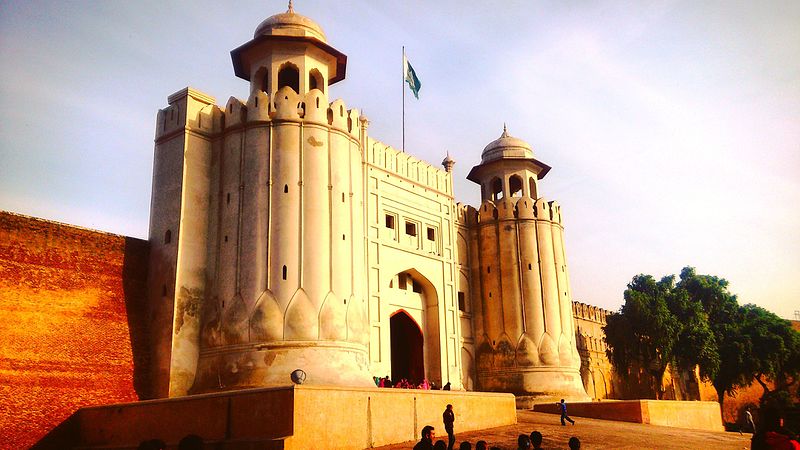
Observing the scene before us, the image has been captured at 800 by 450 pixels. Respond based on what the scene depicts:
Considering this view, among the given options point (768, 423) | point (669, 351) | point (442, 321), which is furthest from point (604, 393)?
point (768, 423)

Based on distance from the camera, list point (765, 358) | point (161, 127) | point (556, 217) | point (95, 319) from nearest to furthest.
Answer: point (95, 319), point (161, 127), point (556, 217), point (765, 358)

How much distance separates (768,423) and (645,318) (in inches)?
1069

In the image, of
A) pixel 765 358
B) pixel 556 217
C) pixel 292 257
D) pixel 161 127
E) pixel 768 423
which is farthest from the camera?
pixel 765 358

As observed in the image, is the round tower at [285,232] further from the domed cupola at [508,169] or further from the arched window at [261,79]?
the domed cupola at [508,169]

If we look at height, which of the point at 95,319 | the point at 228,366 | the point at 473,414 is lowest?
the point at 473,414

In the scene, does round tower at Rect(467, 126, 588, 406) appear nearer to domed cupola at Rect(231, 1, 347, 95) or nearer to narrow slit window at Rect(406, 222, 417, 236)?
narrow slit window at Rect(406, 222, 417, 236)

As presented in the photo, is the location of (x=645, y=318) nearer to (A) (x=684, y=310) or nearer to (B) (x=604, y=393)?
(A) (x=684, y=310)

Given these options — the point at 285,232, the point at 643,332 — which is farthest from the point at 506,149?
the point at 285,232

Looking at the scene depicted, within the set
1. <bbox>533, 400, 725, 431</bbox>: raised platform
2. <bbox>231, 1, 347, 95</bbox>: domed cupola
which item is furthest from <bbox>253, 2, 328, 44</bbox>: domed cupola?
<bbox>533, 400, 725, 431</bbox>: raised platform

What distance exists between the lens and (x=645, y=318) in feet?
103

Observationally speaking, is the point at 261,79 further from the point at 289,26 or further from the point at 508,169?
the point at 508,169

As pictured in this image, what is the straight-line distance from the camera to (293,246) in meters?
18.8

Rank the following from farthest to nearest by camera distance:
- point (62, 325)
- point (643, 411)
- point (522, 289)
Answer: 1. point (522, 289)
2. point (643, 411)
3. point (62, 325)

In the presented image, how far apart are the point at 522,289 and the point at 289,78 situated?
12561mm
